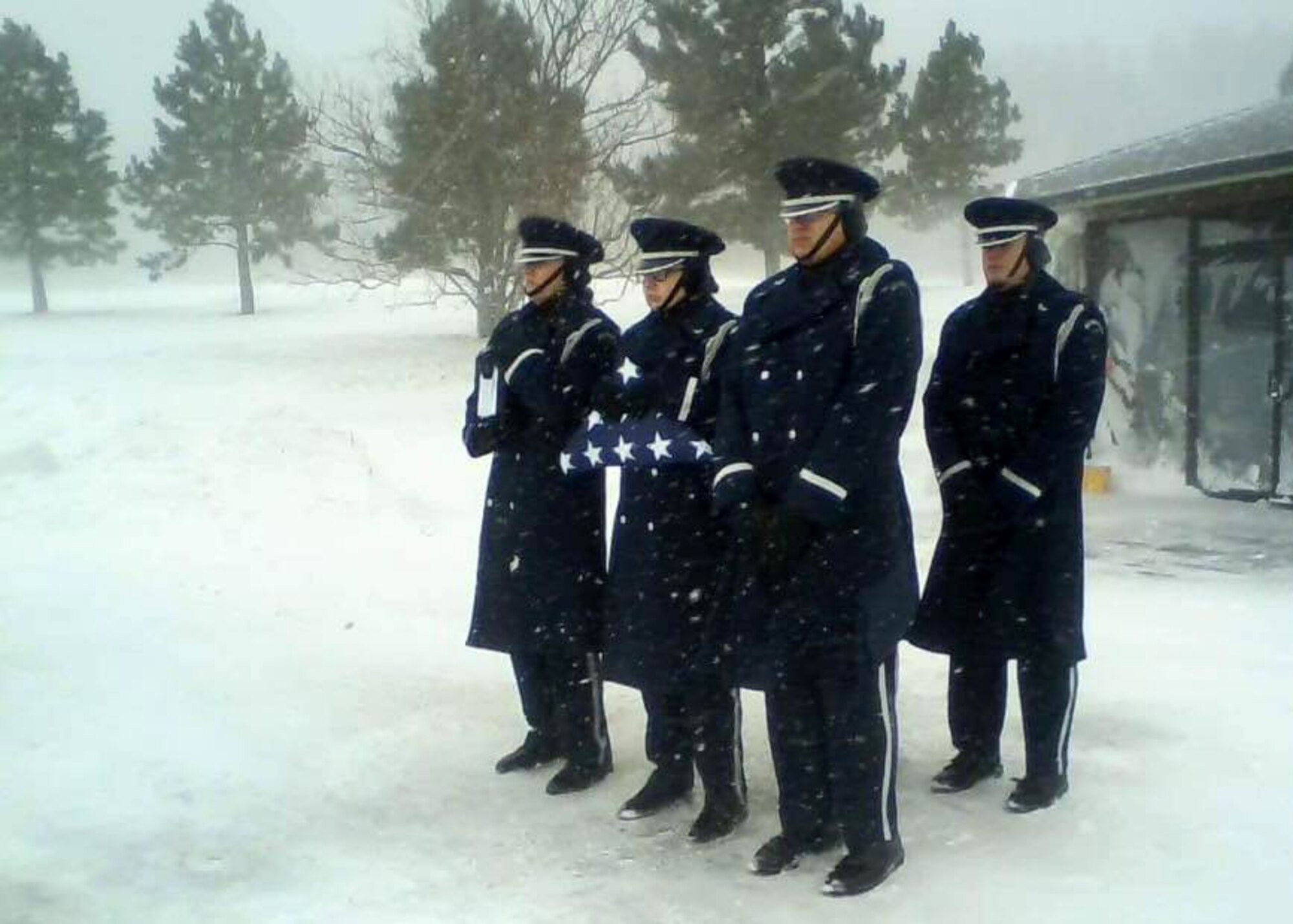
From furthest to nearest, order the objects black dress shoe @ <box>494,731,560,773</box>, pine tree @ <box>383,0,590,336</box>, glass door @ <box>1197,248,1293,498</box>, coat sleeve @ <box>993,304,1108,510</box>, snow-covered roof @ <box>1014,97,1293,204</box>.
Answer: pine tree @ <box>383,0,590,336</box> → glass door @ <box>1197,248,1293,498</box> → snow-covered roof @ <box>1014,97,1293,204</box> → black dress shoe @ <box>494,731,560,773</box> → coat sleeve @ <box>993,304,1108,510</box>

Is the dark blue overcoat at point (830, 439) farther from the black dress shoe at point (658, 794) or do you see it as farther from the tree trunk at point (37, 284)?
the tree trunk at point (37, 284)

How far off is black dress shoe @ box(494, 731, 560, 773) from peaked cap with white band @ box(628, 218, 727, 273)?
6.18ft

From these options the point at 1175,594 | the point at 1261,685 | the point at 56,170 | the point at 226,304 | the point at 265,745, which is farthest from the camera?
the point at 226,304

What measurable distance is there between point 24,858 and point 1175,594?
595 centimetres

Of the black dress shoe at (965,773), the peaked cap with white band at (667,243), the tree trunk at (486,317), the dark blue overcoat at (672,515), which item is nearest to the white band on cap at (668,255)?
the peaked cap with white band at (667,243)

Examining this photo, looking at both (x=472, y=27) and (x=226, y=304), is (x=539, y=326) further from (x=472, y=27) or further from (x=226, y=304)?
(x=226, y=304)

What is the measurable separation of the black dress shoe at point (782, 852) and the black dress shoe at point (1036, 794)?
72cm

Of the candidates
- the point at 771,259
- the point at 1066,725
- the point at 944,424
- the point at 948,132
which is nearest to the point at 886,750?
the point at 1066,725

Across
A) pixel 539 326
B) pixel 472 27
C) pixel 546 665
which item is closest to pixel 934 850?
pixel 546 665

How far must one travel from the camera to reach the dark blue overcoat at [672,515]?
4.14m

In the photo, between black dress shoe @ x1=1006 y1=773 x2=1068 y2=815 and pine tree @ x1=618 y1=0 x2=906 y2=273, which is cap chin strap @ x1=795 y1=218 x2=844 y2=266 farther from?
pine tree @ x1=618 y1=0 x2=906 y2=273

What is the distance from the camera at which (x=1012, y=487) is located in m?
4.16

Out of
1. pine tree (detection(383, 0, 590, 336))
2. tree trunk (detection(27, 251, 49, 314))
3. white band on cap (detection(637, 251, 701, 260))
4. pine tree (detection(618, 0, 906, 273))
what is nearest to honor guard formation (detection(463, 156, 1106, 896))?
white band on cap (detection(637, 251, 701, 260))

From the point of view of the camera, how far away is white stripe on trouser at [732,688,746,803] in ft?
13.8
